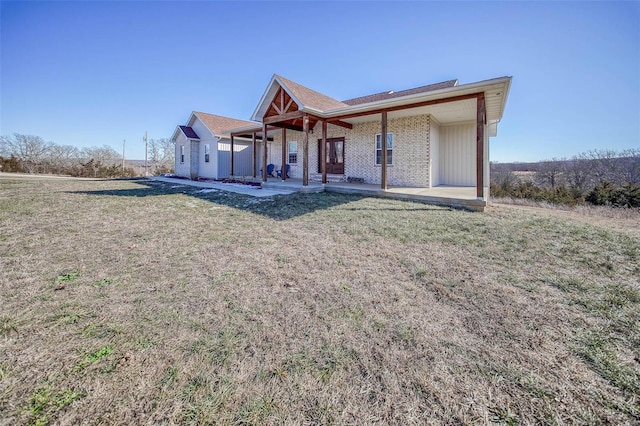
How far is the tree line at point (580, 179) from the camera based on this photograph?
15.6 m

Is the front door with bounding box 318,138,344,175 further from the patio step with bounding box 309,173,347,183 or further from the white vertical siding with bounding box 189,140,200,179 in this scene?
the white vertical siding with bounding box 189,140,200,179

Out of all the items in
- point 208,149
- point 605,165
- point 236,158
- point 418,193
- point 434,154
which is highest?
point 208,149

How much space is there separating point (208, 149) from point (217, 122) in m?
2.31

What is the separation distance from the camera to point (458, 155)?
1311 centimetres

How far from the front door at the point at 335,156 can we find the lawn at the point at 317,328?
9498 millimetres

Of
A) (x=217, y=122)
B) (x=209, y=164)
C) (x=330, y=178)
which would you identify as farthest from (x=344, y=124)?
(x=217, y=122)

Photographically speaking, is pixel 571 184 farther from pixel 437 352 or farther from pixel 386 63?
pixel 437 352

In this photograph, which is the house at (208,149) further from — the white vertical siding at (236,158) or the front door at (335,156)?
the front door at (335,156)

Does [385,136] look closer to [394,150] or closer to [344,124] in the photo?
[394,150]

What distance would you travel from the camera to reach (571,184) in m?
21.5

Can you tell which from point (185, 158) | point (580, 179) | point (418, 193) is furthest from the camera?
point (580, 179)

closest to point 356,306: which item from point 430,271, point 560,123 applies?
point 430,271

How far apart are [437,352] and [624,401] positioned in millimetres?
1150

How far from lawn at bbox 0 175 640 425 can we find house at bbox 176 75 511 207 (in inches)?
246
